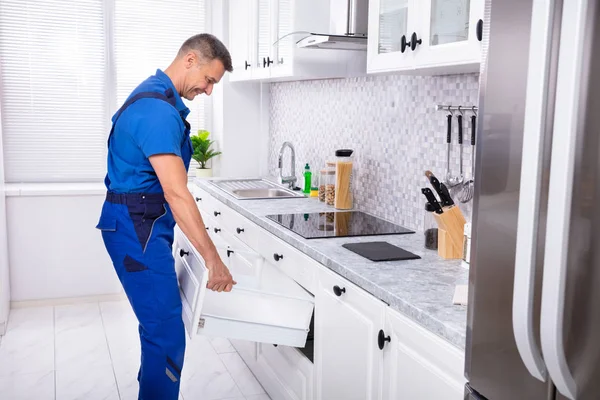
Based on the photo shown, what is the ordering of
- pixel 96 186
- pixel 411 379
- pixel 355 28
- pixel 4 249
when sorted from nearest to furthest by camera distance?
pixel 411 379 → pixel 355 28 → pixel 4 249 → pixel 96 186

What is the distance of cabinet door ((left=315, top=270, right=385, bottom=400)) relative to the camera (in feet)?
6.24

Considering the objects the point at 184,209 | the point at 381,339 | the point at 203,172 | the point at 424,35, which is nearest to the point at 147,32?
the point at 203,172

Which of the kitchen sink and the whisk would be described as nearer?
the whisk

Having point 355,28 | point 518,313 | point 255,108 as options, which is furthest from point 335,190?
point 518,313

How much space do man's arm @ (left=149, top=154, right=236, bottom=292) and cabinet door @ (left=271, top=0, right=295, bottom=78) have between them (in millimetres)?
1113

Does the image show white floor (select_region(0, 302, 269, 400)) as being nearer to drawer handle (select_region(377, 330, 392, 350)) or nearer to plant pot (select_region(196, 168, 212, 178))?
plant pot (select_region(196, 168, 212, 178))

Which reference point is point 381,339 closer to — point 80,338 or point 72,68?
point 80,338

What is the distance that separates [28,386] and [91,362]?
371mm

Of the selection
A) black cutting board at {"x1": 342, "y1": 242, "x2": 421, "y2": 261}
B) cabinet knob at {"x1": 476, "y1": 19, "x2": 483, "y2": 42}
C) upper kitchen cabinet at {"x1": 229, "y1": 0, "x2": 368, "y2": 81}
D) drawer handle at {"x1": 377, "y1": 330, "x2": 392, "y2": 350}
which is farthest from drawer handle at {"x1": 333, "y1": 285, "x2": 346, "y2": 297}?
upper kitchen cabinet at {"x1": 229, "y1": 0, "x2": 368, "y2": 81}

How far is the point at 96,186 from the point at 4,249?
0.80 meters

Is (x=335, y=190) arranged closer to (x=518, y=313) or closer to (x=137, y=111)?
(x=137, y=111)

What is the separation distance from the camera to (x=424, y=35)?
2.05 meters

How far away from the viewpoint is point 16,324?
160 inches

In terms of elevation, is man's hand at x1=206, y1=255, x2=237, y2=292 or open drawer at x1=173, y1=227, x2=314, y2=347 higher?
man's hand at x1=206, y1=255, x2=237, y2=292
